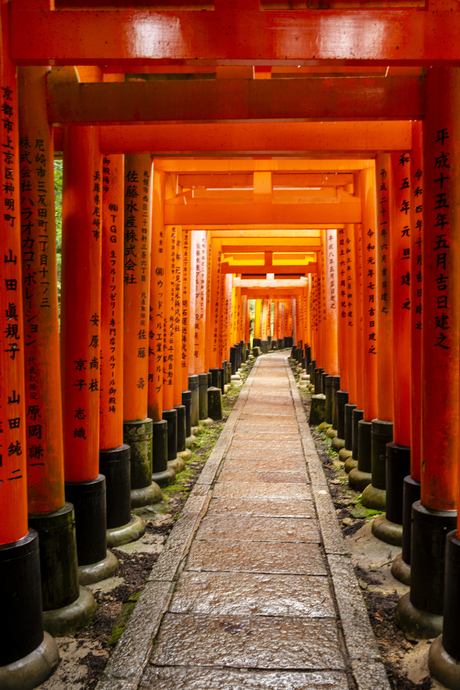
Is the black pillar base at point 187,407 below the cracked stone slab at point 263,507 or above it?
above

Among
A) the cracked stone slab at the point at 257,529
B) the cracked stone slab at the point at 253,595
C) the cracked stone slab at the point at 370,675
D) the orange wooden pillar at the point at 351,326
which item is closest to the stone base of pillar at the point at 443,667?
the cracked stone slab at the point at 370,675

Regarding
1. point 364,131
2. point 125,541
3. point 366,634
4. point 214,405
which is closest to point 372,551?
point 366,634

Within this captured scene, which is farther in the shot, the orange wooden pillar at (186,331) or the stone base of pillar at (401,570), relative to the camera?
the orange wooden pillar at (186,331)

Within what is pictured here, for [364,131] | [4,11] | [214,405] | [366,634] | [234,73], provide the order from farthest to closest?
[214,405] → [364,131] → [234,73] → [366,634] → [4,11]

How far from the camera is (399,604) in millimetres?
3424

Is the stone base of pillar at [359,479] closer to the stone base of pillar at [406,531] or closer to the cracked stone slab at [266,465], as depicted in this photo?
the cracked stone slab at [266,465]

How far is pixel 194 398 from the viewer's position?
9.98 metres

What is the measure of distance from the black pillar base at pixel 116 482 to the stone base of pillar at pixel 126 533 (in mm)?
56

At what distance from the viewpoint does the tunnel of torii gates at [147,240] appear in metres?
2.70

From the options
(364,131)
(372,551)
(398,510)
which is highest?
(364,131)

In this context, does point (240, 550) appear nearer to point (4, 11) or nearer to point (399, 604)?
point (399, 604)

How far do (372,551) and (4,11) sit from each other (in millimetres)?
4494

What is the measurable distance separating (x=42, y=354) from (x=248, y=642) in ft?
6.95

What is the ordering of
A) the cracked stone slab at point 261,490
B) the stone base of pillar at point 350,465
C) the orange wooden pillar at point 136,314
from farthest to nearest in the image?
the stone base of pillar at point 350,465, the cracked stone slab at point 261,490, the orange wooden pillar at point 136,314
